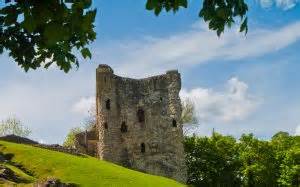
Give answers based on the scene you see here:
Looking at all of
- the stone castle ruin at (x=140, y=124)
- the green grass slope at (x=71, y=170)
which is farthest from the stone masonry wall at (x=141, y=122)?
the green grass slope at (x=71, y=170)

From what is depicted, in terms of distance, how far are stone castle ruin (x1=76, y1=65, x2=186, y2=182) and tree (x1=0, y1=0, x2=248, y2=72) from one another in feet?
186

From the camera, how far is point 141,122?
70062 millimetres

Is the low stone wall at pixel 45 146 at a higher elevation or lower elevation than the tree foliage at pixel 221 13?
higher

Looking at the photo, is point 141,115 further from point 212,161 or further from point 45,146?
point 45,146

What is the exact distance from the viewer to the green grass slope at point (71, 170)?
4356 centimetres

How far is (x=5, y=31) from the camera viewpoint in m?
11.1

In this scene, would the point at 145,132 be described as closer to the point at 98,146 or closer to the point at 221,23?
the point at 98,146

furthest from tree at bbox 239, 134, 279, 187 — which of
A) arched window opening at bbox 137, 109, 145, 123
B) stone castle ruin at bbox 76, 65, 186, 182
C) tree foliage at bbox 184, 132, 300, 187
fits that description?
arched window opening at bbox 137, 109, 145, 123

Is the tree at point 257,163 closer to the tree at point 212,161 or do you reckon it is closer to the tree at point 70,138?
the tree at point 212,161

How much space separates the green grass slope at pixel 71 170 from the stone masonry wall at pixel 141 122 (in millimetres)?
17493

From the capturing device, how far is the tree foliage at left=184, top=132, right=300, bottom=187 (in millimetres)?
71750

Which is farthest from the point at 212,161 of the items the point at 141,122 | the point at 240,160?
the point at 141,122

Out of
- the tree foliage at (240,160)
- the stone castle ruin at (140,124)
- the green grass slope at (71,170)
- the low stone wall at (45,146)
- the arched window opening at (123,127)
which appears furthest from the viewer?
the tree foliage at (240,160)

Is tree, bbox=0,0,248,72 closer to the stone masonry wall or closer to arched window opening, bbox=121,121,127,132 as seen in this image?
the stone masonry wall
